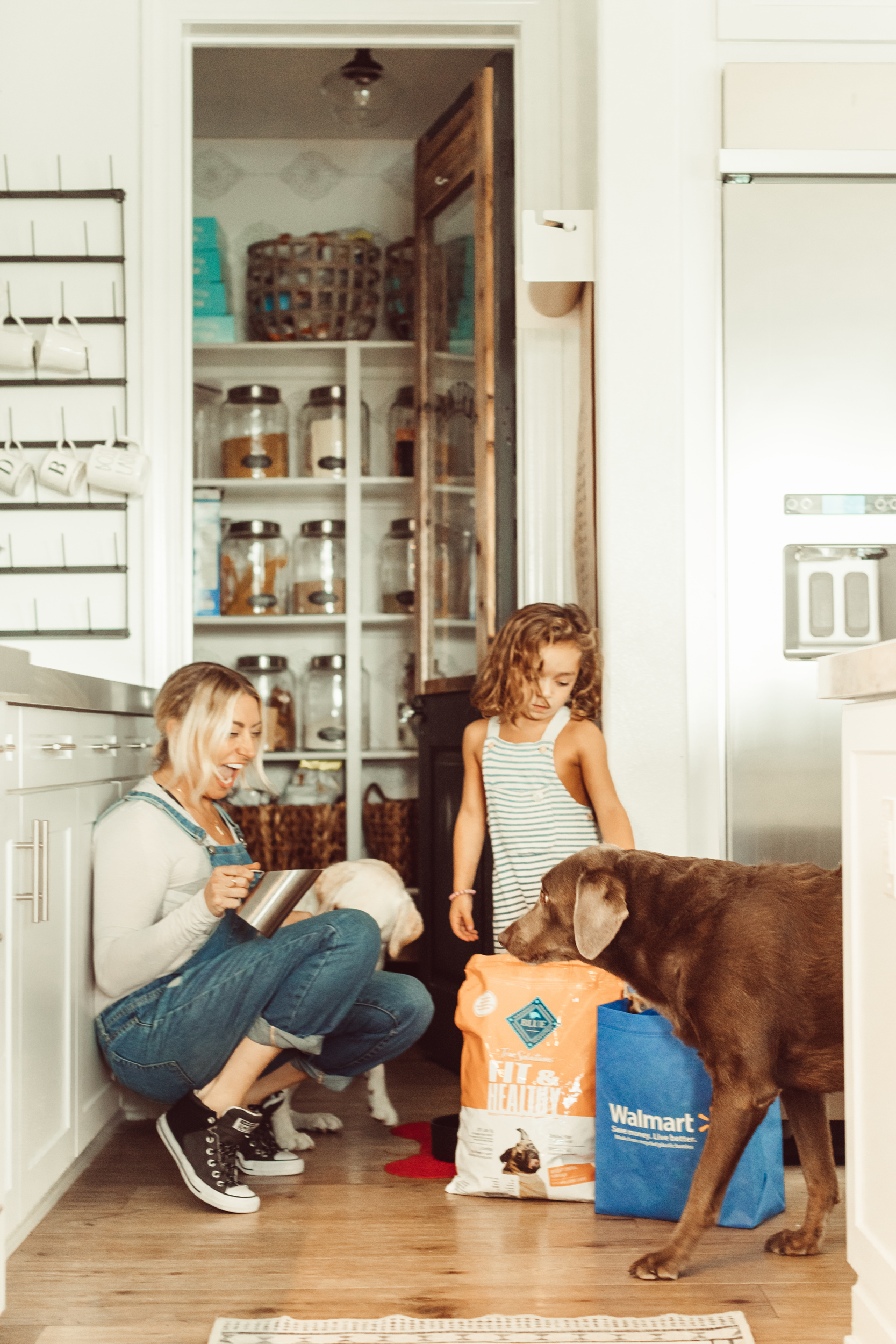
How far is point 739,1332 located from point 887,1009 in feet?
2.01

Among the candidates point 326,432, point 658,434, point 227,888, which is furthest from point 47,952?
point 326,432

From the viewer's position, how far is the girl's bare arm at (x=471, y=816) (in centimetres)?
252

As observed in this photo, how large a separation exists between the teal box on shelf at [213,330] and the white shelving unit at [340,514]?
0.07 metres

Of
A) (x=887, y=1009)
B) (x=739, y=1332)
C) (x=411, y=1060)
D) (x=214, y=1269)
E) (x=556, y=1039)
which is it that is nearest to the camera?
(x=887, y=1009)

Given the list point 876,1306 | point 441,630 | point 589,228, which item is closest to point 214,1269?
point 876,1306

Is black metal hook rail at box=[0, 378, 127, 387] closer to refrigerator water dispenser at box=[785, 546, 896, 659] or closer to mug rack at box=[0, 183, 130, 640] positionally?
mug rack at box=[0, 183, 130, 640]

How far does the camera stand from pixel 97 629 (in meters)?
2.98

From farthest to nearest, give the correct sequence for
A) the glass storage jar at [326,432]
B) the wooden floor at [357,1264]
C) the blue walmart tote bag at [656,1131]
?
the glass storage jar at [326,432], the blue walmart tote bag at [656,1131], the wooden floor at [357,1264]

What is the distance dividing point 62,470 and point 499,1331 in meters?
2.15

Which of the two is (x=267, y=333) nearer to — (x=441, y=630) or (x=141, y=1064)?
(x=441, y=630)

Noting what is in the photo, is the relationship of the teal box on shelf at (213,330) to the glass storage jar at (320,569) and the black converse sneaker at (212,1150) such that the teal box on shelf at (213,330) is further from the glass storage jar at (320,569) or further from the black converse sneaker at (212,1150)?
the black converse sneaker at (212,1150)

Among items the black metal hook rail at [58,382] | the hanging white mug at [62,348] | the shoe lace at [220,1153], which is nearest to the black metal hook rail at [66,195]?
the hanging white mug at [62,348]

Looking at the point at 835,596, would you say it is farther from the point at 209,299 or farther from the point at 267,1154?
the point at 209,299

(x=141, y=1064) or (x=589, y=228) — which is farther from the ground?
(x=589, y=228)
